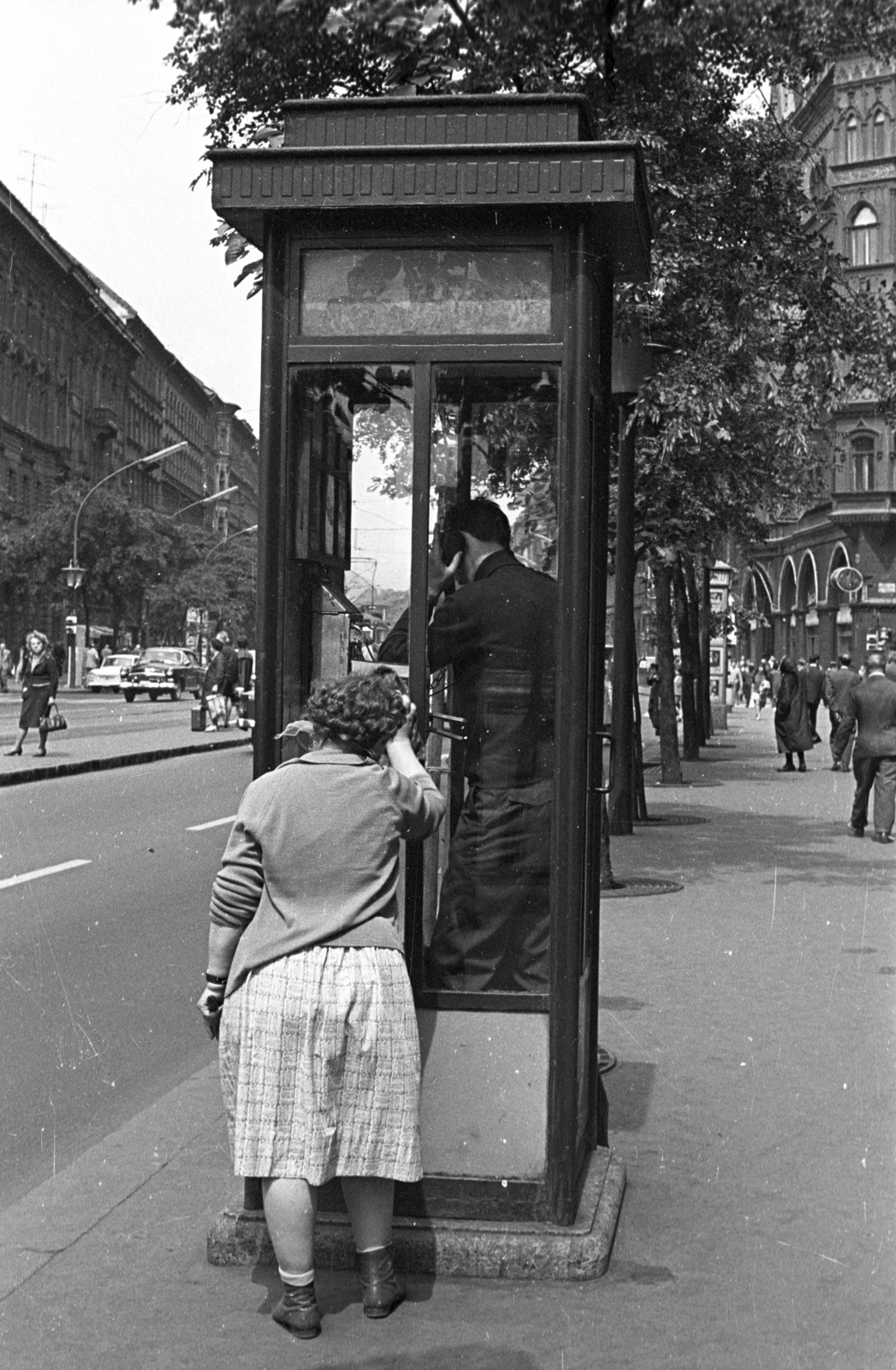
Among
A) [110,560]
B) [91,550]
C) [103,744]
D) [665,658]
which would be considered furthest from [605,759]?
[91,550]

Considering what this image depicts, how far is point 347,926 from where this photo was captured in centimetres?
417

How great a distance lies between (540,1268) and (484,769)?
4.10 feet

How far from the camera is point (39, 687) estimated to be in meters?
25.5

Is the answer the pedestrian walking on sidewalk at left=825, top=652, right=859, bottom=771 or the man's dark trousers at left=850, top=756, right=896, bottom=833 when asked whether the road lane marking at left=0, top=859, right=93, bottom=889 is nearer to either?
the man's dark trousers at left=850, top=756, right=896, bottom=833

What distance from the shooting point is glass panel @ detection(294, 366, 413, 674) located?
189 inches

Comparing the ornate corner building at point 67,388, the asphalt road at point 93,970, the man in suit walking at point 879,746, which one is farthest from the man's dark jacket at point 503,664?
the ornate corner building at point 67,388

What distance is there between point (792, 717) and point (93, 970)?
2029 cm

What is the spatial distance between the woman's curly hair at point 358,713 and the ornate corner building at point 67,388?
47.8 meters

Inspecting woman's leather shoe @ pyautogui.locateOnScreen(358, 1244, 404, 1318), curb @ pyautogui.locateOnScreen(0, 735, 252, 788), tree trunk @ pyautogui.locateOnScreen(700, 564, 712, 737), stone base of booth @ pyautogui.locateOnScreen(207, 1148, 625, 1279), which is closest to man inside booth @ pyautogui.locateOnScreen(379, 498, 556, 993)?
stone base of booth @ pyautogui.locateOnScreen(207, 1148, 625, 1279)

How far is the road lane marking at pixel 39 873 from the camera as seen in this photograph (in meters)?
12.5

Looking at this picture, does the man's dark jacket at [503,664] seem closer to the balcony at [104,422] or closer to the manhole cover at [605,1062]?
the manhole cover at [605,1062]

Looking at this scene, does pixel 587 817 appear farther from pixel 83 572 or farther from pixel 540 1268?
pixel 83 572

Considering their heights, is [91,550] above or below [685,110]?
below

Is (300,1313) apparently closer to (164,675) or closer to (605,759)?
(605,759)
